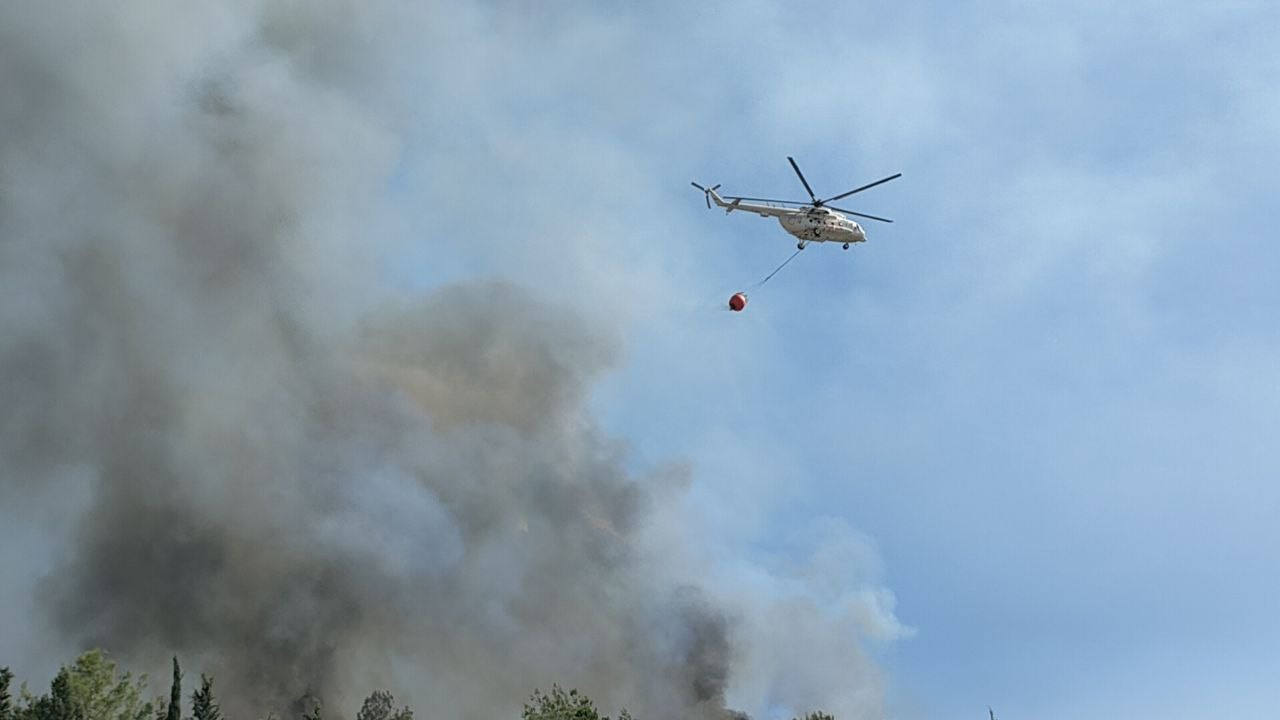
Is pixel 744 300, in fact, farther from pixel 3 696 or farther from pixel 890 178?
pixel 3 696

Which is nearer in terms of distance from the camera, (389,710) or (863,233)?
(863,233)

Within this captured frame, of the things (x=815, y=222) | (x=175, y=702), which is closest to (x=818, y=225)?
(x=815, y=222)

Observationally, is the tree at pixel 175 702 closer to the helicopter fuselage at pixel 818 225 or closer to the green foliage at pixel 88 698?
the green foliage at pixel 88 698

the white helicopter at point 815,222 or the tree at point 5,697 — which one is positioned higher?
the white helicopter at point 815,222

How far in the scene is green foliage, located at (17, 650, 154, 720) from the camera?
258ft

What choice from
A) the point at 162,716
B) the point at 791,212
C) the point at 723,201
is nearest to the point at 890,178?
the point at 791,212

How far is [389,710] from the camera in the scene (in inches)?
5738

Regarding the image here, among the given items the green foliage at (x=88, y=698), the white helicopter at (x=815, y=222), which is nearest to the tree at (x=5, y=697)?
the green foliage at (x=88, y=698)

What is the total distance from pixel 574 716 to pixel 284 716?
82.3 metres

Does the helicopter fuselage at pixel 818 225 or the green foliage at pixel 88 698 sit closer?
the green foliage at pixel 88 698

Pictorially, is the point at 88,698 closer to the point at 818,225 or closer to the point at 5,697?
the point at 5,697

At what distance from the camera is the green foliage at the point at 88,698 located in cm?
7856

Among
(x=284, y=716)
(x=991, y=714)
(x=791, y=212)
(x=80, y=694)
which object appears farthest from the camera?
(x=284, y=716)

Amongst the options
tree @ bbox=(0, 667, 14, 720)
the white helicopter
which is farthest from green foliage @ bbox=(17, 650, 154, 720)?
Answer: the white helicopter
